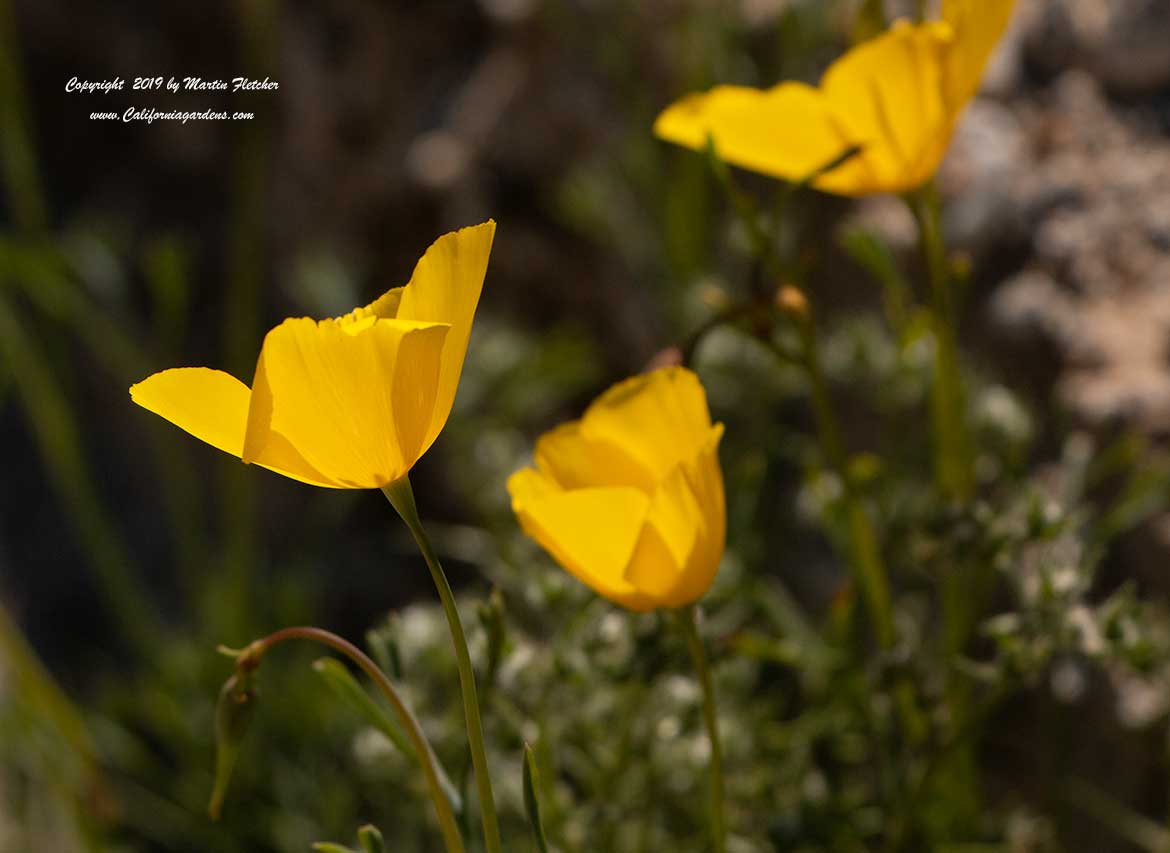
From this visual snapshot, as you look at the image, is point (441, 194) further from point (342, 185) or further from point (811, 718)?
point (811, 718)

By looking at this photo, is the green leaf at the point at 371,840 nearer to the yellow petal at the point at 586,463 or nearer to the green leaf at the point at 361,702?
the green leaf at the point at 361,702

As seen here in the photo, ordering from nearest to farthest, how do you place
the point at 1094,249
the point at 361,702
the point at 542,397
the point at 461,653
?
the point at 461,653, the point at 361,702, the point at 1094,249, the point at 542,397

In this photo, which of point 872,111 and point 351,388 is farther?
point 872,111

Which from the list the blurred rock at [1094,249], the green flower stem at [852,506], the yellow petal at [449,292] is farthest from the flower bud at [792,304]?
the blurred rock at [1094,249]

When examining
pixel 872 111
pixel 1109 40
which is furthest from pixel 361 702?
pixel 1109 40

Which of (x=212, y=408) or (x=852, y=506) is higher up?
(x=212, y=408)

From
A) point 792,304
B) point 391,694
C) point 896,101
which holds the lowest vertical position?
point 391,694

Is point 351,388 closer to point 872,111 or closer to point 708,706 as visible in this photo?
point 708,706

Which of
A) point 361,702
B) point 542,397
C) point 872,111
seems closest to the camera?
point 361,702
